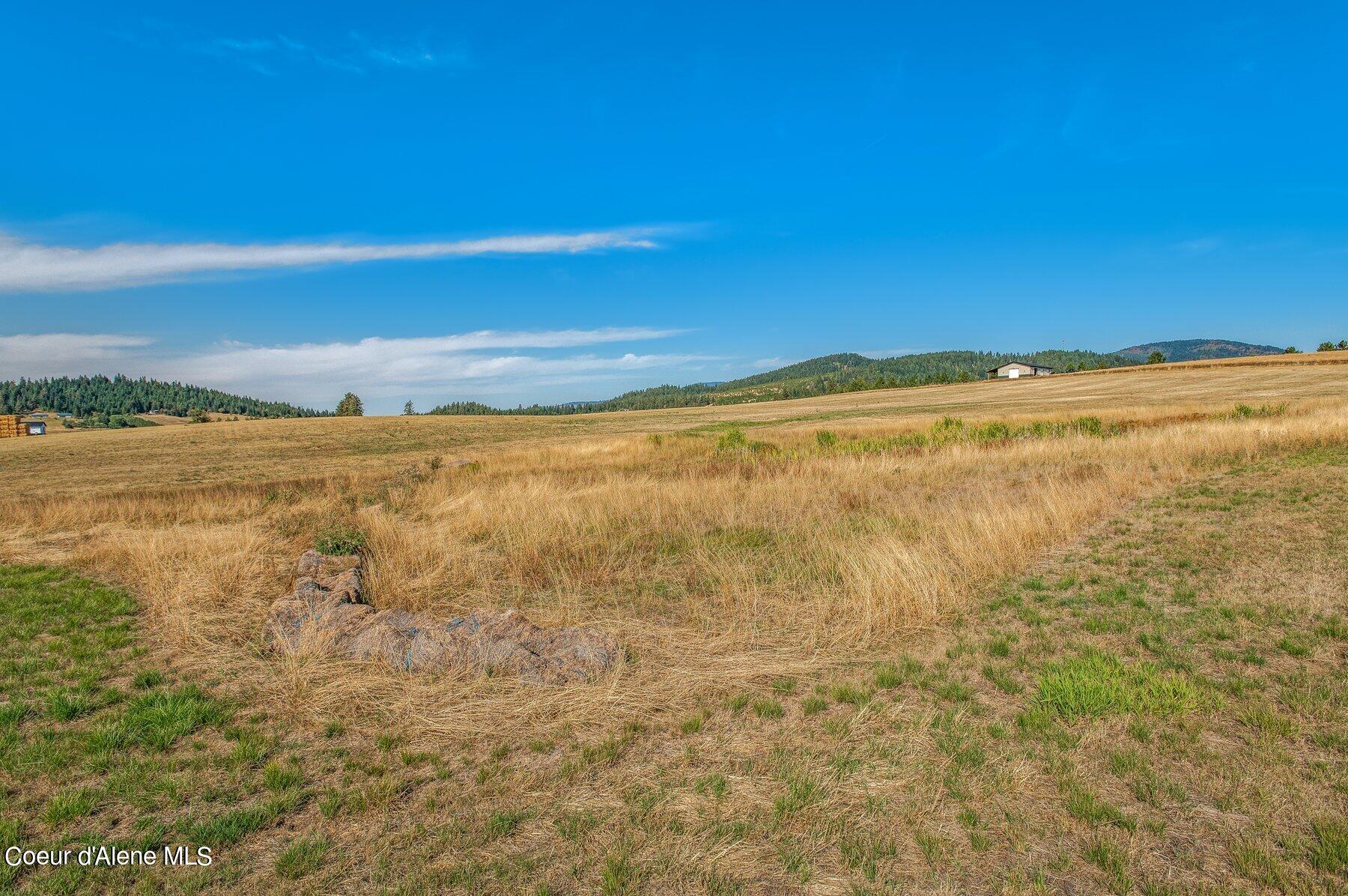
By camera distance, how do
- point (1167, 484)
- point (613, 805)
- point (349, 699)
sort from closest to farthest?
point (613, 805) < point (349, 699) < point (1167, 484)

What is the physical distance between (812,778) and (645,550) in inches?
265

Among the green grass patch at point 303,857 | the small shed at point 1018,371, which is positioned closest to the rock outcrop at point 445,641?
the green grass patch at point 303,857

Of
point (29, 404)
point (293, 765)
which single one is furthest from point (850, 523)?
point (29, 404)

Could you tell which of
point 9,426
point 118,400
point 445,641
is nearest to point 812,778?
point 445,641

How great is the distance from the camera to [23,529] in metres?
13.2

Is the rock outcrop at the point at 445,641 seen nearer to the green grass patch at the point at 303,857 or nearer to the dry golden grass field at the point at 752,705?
the dry golden grass field at the point at 752,705

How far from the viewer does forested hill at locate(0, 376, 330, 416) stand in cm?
13662

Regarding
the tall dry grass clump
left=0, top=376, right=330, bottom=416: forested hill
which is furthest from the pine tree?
the tall dry grass clump

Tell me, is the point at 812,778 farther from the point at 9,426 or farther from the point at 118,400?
the point at 118,400

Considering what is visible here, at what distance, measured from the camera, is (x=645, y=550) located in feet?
35.2

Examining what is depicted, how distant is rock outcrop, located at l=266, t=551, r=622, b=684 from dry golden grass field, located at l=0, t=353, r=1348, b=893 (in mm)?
259

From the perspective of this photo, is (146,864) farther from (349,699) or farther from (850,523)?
(850,523)

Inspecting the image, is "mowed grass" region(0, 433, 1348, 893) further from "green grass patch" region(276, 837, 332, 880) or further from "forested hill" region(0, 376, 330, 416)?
"forested hill" region(0, 376, 330, 416)

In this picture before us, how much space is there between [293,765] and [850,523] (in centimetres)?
908
